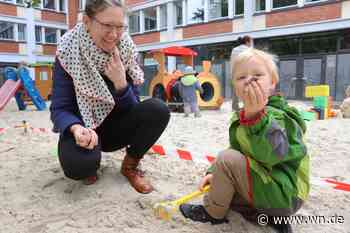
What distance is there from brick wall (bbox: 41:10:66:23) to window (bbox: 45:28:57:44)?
0.70 metres

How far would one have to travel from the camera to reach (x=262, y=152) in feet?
4.44

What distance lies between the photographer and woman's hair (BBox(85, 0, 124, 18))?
1712 millimetres

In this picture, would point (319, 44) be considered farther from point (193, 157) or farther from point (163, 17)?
point (193, 157)

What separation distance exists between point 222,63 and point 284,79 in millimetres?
2916

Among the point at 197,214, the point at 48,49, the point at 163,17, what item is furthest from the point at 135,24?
the point at 197,214

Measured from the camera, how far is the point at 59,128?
1807 millimetres

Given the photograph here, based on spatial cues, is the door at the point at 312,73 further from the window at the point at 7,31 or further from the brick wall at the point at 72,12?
the window at the point at 7,31

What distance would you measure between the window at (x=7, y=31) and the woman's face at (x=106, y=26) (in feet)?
68.7

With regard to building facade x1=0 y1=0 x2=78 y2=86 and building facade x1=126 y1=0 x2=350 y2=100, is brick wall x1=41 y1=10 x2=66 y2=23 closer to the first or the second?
building facade x1=0 y1=0 x2=78 y2=86

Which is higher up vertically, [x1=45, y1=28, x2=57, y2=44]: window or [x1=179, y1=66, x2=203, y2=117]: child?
[x1=45, y1=28, x2=57, y2=44]: window

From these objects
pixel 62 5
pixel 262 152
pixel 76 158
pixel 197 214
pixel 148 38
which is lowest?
pixel 197 214

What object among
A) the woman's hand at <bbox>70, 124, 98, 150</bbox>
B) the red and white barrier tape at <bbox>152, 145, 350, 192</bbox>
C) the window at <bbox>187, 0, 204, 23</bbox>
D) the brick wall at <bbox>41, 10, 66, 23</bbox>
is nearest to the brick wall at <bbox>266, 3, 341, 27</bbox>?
the window at <bbox>187, 0, 204, 23</bbox>

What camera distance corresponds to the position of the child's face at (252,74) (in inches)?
54.9

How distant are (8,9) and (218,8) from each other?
483 inches
